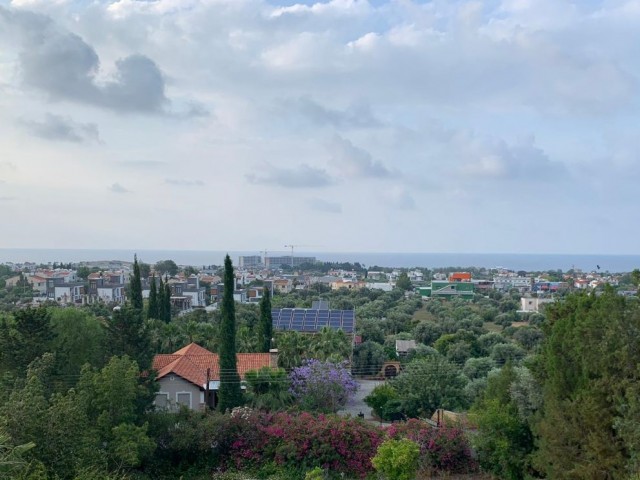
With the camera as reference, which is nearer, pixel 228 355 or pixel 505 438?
pixel 505 438

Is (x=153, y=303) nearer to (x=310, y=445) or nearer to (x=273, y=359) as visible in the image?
(x=273, y=359)

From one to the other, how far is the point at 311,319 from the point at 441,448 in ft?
66.7

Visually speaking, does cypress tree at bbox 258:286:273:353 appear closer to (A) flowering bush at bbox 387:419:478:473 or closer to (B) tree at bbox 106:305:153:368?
(B) tree at bbox 106:305:153:368

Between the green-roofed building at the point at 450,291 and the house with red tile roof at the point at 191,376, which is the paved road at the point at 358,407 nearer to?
the house with red tile roof at the point at 191,376

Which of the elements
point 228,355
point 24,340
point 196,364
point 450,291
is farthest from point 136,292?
point 450,291

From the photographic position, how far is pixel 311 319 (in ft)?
116


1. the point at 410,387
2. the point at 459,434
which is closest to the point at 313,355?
the point at 410,387

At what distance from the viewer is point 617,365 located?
10.7 metres

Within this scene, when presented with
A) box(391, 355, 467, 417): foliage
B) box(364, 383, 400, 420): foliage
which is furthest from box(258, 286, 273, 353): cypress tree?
box(391, 355, 467, 417): foliage

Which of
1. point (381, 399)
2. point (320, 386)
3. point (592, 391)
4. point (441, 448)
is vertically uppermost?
point (592, 391)

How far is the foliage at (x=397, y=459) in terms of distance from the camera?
44.6 ft

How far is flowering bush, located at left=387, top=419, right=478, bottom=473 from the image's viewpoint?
50.0 ft

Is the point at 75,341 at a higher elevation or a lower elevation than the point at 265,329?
higher

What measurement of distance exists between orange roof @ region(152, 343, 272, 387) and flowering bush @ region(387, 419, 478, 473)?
7.60 meters
